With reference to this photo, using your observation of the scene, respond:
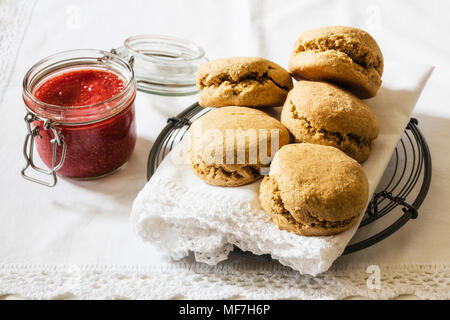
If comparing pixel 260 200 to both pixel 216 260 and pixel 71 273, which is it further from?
pixel 71 273

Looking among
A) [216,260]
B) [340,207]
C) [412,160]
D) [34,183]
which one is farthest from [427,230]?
[34,183]

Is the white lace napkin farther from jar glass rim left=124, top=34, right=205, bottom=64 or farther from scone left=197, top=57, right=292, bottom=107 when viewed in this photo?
jar glass rim left=124, top=34, right=205, bottom=64

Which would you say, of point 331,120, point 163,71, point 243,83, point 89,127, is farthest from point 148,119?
point 331,120

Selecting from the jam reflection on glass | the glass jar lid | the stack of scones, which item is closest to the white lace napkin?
the stack of scones

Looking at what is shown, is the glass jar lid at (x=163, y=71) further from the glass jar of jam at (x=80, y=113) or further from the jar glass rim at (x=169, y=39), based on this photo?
the glass jar of jam at (x=80, y=113)

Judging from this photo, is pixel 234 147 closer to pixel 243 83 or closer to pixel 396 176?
pixel 243 83

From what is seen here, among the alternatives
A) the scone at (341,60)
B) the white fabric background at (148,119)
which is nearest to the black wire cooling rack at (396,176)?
the white fabric background at (148,119)

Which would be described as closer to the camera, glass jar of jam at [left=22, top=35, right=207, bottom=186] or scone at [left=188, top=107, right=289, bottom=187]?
scone at [left=188, top=107, right=289, bottom=187]
